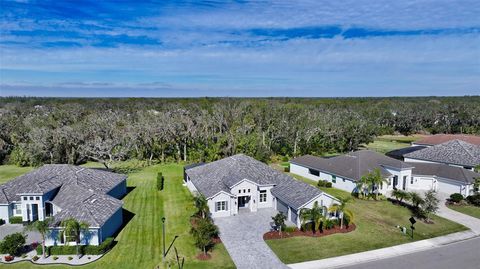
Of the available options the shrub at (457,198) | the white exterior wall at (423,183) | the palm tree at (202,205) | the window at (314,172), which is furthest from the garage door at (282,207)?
the white exterior wall at (423,183)

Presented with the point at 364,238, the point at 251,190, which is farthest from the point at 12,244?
the point at 364,238

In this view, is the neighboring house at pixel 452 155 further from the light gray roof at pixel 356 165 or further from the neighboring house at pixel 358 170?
the light gray roof at pixel 356 165

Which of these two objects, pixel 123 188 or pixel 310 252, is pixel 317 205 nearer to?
pixel 310 252

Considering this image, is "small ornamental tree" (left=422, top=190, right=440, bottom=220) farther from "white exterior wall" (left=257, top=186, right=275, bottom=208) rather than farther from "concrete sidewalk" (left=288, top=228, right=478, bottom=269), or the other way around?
"white exterior wall" (left=257, top=186, right=275, bottom=208)

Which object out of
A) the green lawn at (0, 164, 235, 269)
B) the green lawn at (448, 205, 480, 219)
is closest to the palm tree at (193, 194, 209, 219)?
the green lawn at (0, 164, 235, 269)

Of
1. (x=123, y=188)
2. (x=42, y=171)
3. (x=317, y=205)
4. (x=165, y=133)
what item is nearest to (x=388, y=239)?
(x=317, y=205)

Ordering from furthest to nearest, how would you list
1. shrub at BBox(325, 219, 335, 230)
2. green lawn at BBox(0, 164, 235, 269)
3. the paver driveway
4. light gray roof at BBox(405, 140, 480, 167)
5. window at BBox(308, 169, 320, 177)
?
window at BBox(308, 169, 320, 177), light gray roof at BBox(405, 140, 480, 167), shrub at BBox(325, 219, 335, 230), the paver driveway, green lawn at BBox(0, 164, 235, 269)

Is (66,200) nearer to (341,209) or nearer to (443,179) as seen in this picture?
(341,209)

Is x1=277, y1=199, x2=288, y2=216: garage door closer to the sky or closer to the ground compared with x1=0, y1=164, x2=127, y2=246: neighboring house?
closer to the ground
